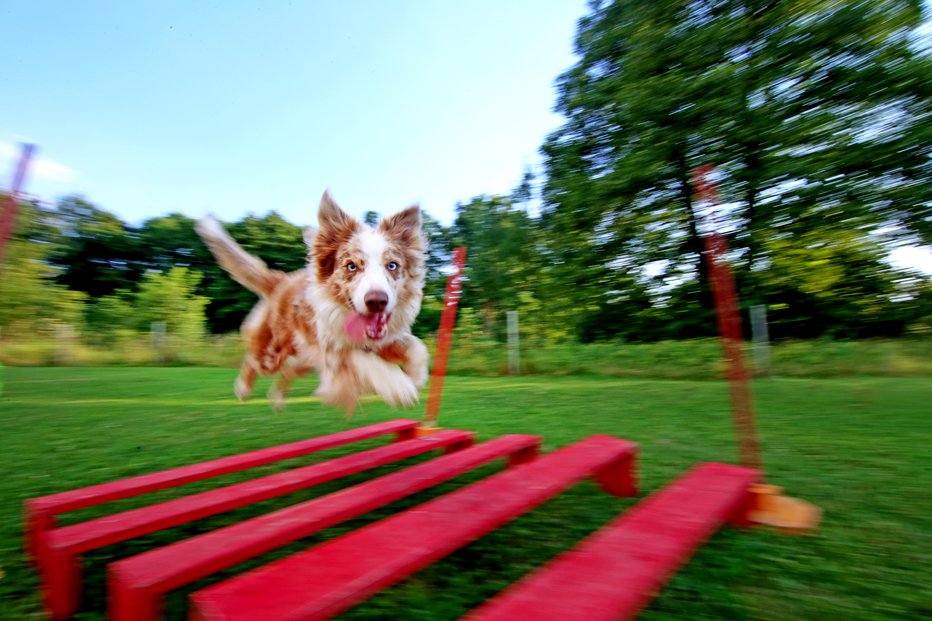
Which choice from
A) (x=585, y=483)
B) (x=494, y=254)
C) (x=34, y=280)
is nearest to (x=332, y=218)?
(x=585, y=483)

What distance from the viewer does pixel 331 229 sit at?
382cm

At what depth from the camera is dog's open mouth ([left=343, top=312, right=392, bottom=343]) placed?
12.6 ft

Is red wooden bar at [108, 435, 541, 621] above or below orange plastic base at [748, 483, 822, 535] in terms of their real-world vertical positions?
above

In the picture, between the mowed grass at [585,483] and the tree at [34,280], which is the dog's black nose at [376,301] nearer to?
the mowed grass at [585,483]

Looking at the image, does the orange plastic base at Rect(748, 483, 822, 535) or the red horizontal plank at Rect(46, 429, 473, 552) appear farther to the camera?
the orange plastic base at Rect(748, 483, 822, 535)

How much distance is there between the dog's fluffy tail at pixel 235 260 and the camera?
163 inches

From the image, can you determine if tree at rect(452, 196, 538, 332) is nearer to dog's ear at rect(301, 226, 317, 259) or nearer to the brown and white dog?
the brown and white dog

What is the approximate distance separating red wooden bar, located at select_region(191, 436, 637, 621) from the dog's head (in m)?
2.07

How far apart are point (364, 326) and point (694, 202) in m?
7.80

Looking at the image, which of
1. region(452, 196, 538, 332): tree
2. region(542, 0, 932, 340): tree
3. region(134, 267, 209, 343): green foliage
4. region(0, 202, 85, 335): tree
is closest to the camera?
region(134, 267, 209, 343): green foliage

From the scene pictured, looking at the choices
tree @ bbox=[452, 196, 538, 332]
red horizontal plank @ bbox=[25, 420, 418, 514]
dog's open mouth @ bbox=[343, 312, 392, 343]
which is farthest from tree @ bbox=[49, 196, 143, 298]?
tree @ bbox=[452, 196, 538, 332]

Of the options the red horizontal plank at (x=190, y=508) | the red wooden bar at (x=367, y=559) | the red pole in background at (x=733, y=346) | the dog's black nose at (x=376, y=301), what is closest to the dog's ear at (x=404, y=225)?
the dog's black nose at (x=376, y=301)

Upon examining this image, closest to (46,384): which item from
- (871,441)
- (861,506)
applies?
(861,506)

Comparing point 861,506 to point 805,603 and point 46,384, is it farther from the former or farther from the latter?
point 46,384
